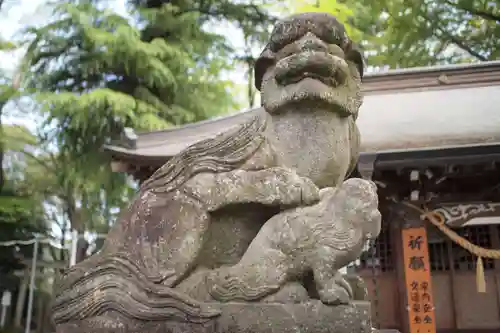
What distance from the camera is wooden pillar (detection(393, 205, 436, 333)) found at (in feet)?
18.3

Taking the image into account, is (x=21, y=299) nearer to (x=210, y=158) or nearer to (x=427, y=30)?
(x=210, y=158)

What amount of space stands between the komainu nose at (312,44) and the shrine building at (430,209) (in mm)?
2972

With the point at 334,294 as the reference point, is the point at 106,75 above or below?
above

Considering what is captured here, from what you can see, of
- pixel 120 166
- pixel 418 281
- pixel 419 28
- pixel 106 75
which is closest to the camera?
pixel 418 281

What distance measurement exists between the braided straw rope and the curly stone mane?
168 inches

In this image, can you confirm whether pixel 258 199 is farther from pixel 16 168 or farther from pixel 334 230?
pixel 16 168

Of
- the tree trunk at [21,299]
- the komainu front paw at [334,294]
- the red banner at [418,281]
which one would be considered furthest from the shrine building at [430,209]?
the tree trunk at [21,299]

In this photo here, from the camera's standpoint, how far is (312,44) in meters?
2.19

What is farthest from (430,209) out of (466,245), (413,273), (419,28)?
(419,28)

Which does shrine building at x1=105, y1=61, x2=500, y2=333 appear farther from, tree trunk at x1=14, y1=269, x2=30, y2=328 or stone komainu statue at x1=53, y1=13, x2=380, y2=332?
tree trunk at x1=14, y1=269, x2=30, y2=328

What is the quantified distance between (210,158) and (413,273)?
178 inches

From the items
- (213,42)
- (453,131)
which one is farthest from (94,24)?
(453,131)

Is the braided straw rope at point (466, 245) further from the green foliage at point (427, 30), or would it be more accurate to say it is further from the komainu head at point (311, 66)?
the green foliage at point (427, 30)

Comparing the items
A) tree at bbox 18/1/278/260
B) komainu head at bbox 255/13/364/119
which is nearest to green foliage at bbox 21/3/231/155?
tree at bbox 18/1/278/260
